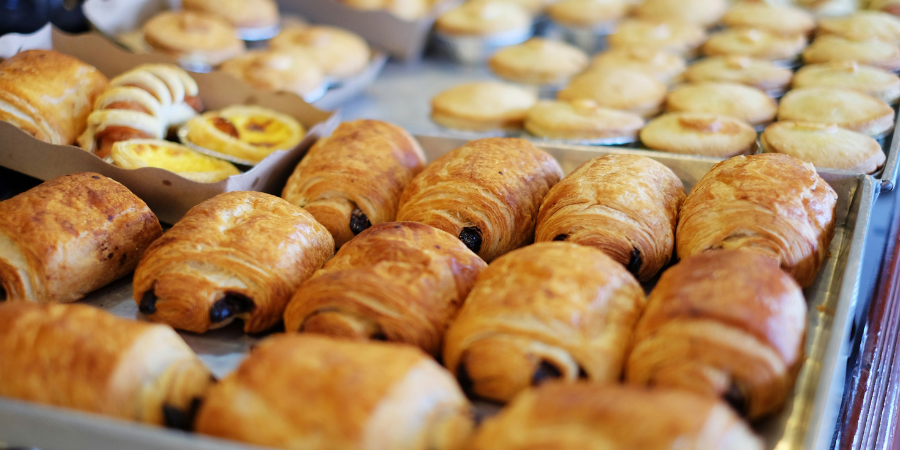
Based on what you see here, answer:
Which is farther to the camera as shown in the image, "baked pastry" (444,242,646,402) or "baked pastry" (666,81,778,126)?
"baked pastry" (666,81,778,126)

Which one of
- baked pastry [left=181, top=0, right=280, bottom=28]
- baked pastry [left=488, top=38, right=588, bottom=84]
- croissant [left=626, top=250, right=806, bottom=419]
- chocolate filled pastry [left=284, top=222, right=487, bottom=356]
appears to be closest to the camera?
croissant [left=626, top=250, right=806, bottom=419]

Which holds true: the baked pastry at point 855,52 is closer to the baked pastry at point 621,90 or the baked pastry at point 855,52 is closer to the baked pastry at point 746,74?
the baked pastry at point 746,74

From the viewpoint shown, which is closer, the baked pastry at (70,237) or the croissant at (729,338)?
the croissant at (729,338)

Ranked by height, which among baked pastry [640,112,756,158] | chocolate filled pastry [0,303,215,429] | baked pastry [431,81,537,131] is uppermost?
chocolate filled pastry [0,303,215,429]

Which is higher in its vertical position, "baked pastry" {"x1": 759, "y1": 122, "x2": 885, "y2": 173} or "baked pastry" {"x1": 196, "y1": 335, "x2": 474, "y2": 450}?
"baked pastry" {"x1": 196, "y1": 335, "x2": 474, "y2": 450}

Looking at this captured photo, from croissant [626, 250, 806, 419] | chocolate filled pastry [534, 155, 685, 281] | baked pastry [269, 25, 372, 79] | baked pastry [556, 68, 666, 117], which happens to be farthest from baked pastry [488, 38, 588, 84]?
croissant [626, 250, 806, 419]

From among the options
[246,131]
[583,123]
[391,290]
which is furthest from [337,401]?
[583,123]

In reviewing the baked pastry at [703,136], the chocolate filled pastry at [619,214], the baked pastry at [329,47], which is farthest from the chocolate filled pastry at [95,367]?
the baked pastry at [329,47]

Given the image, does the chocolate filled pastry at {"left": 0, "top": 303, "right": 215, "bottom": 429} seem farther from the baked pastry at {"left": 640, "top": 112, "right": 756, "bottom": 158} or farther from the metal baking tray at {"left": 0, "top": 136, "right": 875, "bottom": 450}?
the baked pastry at {"left": 640, "top": 112, "right": 756, "bottom": 158}
